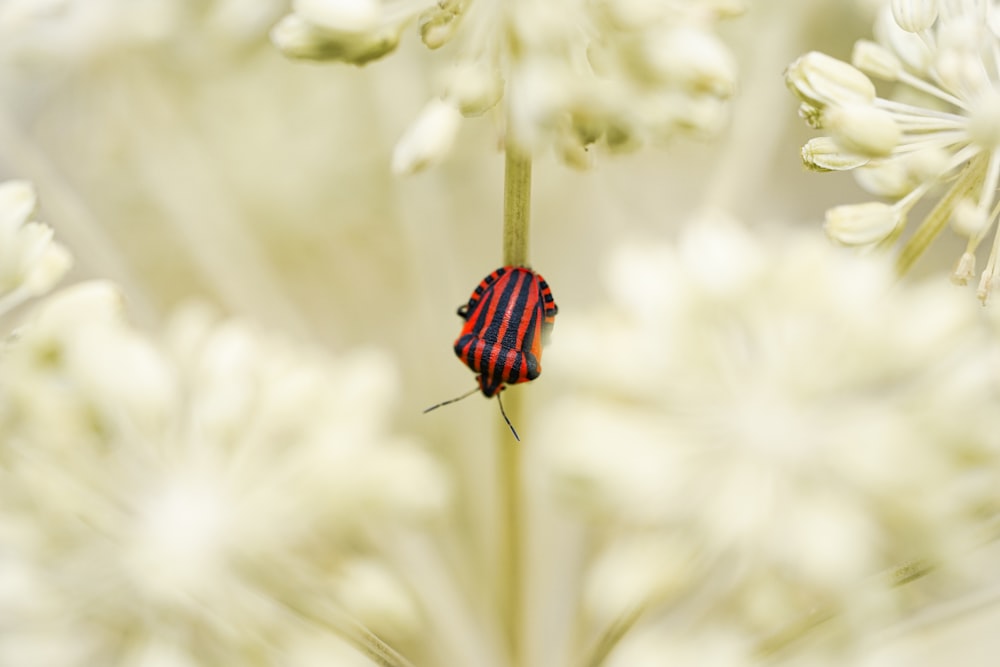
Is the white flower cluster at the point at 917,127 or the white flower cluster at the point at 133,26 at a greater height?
the white flower cluster at the point at 133,26

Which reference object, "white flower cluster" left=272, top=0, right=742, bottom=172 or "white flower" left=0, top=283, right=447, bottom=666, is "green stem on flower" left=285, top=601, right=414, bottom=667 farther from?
"white flower cluster" left=272, top=0, right=742, bottom=172

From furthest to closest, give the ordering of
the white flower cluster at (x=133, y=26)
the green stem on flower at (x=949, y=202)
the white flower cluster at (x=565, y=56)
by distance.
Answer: the white flower cluster at (x=133, y=26) < the green stem on flower at (x=949, y=202) < the white flower cluster at (x=565, y=56)

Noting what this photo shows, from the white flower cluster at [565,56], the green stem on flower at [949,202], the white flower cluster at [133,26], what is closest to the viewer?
the white flower cluster at [565,56]

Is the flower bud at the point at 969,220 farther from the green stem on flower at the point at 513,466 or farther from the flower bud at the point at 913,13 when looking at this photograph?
the green stem on flower at the point at 513,466

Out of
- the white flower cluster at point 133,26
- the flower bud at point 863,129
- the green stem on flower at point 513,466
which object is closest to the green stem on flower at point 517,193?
the green stem on flower at point 513,466

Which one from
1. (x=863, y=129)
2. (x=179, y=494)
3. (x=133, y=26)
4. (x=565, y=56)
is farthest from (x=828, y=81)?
(x=133, y=26)

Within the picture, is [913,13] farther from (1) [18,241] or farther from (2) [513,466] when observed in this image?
(1) [18,241]

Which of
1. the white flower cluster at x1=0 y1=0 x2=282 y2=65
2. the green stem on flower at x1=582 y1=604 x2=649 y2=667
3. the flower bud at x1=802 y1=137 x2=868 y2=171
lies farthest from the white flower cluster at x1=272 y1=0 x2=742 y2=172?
the white flower cluster at x1=0 y1=0 x2=282 y2=65
